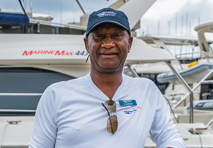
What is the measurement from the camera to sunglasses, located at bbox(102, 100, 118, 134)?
1.11 metres

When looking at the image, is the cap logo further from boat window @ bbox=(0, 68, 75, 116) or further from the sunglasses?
boat window @ bbox=(0, 68, 75, 116)

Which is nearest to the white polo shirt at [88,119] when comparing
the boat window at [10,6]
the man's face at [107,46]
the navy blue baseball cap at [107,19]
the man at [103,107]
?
the man at [103,107]

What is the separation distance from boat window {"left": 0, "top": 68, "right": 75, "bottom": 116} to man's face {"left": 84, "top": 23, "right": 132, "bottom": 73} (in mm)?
2441

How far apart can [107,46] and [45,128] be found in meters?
0.39

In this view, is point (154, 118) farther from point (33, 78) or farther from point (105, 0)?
point (105, 0)

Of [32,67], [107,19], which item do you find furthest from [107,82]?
[32,67]

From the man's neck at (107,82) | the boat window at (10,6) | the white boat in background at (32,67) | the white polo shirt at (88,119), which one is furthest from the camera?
the boat window at (10,6)

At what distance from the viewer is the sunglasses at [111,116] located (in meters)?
1.11

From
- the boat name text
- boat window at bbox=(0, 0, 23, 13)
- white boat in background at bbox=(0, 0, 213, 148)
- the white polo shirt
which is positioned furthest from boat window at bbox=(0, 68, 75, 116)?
the white polo shirt

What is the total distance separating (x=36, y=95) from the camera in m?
3.48

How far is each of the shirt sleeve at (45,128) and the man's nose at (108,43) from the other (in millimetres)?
298

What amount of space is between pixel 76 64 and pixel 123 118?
252 cm

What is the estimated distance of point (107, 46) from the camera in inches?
45.8

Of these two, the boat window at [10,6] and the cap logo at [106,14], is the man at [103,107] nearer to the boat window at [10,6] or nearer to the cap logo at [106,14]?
the cap logo at [106,14]
